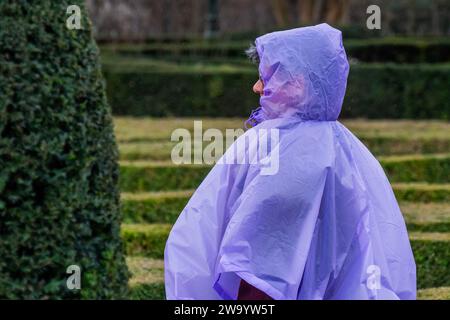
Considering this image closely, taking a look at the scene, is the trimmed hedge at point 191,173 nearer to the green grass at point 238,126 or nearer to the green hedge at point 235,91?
the green grass at point 238,126

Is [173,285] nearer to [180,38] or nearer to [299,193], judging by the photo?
[299,193]

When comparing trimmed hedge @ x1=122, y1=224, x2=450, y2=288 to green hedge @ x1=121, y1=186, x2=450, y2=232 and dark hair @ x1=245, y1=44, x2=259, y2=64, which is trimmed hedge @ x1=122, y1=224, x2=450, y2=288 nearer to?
green hedge @ x1=121, y1=186, x2=450, y2=232

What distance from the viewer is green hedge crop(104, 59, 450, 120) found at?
46.8 feet

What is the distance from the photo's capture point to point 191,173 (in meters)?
8.96

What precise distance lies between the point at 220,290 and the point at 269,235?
0.22 m

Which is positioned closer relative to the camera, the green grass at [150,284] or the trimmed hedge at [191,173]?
the green grass at [150,284]

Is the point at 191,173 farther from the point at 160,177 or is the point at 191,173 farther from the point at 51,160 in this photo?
the point at 51,160

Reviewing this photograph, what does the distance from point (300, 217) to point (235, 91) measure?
1176 centimetres

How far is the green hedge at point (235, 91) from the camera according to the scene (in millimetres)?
14250

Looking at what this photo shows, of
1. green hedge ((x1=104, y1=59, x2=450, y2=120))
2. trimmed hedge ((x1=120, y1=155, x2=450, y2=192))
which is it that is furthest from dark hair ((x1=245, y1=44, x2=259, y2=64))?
green hedge ((x1=104, y1=59, x2=450, y2=120))

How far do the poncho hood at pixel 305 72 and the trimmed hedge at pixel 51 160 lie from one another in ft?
6.16

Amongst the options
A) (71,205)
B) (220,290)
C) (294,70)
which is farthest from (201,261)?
(71,205)

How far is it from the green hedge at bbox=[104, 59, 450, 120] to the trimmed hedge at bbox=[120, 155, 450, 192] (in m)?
4.98

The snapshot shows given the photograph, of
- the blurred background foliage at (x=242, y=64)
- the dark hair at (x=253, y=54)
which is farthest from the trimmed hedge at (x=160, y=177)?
the blurred background foliage at (x=242, y=64)
